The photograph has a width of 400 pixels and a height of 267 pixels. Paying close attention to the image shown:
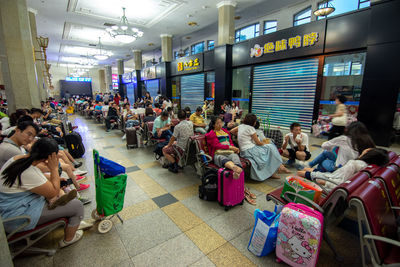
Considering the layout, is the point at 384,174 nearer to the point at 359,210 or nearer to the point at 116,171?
the point at 359,210

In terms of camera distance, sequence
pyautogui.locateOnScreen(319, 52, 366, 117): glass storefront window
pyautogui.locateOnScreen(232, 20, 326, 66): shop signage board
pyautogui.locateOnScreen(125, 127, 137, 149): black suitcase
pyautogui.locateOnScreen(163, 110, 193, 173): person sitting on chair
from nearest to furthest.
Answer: pyautogui.locateOnScreen(163, 110, 193, 173): person sitting on chair, pyautogui.locateOnScreen(125, 127, 137, 149): black suitcase, pyautogui.locateOnScreen(319, 52, 366, 117): glass storefront window, pyautogui.locateOnScreen(232, 20, 326, 66): shop signage board

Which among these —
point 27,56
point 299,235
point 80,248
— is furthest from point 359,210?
point 27,56

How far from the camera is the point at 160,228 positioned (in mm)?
2439

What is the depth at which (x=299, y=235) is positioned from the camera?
67.7 inches

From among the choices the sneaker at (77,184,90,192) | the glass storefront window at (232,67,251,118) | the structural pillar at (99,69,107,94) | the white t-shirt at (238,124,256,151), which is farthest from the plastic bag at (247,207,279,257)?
the structural pillar at (99,69,107,94)

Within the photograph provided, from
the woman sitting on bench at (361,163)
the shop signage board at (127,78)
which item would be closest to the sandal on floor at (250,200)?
the woman sitting on bench at (361,163)

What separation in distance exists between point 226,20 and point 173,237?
30.3ft

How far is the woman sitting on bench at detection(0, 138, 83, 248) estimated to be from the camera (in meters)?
1.71

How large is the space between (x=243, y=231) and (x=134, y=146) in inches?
182

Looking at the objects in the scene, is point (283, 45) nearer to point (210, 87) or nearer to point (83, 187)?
point (210, 87)

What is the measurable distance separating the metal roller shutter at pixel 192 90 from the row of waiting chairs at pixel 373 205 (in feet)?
34.2

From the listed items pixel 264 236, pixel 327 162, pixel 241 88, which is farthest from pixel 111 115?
pixel 264 236

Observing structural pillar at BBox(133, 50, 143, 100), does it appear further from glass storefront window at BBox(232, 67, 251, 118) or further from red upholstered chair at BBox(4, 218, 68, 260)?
red upholstered chair at BBox(4, 218, 68, 260)

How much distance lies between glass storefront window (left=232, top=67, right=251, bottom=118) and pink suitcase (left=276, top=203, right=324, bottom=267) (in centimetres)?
805
